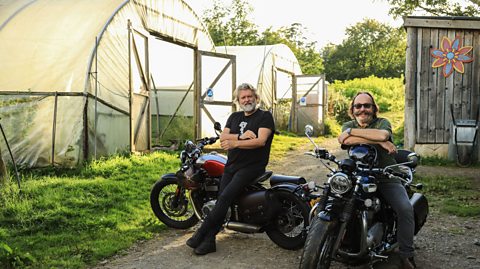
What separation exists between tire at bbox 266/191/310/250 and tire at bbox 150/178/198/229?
1117mm

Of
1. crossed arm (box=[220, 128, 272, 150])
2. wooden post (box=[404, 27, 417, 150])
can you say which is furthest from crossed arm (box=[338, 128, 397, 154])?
wooden post (box=[404, 27, 417, 150])

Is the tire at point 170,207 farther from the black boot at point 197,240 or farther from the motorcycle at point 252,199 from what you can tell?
the black boot at point 197,240

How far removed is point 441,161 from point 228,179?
253 inches

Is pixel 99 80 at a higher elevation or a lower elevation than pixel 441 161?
higher

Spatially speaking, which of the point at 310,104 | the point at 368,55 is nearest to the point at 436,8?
the point at 310,104

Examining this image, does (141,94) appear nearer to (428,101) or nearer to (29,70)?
(29,70)

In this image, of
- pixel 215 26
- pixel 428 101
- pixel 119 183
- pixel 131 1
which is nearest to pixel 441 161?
pixel 428 101

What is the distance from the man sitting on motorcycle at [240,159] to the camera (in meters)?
4.66

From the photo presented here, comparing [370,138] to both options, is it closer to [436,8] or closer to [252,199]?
[252,199]

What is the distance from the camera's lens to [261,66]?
18.6m

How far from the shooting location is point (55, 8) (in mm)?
10469

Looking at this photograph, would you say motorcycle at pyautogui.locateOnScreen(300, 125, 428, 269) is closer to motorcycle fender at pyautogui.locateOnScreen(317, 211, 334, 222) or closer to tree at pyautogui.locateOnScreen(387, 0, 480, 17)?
motorcycle fender at pyautogui.locateOnScreen(317, 211, 334, 222)

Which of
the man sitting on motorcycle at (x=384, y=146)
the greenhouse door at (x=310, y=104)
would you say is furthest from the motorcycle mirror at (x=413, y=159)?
the greenhouse door at (x=310, y=104)

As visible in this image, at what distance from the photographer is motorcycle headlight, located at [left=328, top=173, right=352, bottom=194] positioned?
354 centimetres
